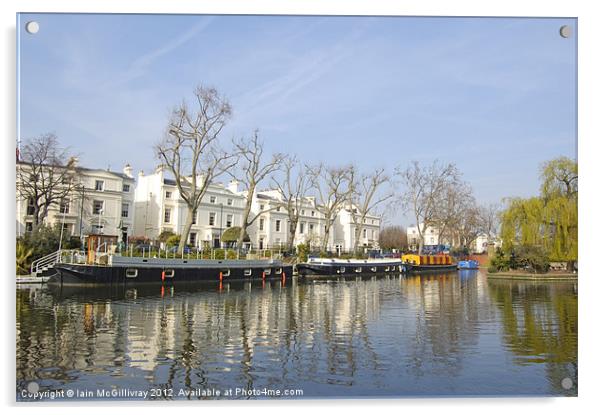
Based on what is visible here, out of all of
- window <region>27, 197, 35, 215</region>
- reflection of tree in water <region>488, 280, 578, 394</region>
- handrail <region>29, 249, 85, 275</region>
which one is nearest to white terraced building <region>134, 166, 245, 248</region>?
handrail <region>29, 249, 85, 275</region>

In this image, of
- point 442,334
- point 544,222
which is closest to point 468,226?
point 544,222

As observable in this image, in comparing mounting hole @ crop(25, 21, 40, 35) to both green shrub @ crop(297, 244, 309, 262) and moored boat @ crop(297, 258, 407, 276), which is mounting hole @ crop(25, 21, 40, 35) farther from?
green shrub @ crop(297, 244, 309, 262)

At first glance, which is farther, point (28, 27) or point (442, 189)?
point (442, 189)

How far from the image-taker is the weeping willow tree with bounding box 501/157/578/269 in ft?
54.1

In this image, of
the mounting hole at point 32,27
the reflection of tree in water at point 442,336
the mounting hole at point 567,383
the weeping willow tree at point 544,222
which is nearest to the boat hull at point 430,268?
the weeping willow tree at point 544,222

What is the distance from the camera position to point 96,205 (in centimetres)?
2792

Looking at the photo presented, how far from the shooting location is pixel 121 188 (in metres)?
29.1

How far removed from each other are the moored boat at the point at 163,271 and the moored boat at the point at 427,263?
52.7 ft

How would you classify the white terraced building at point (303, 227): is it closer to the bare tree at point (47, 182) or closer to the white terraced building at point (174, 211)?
the white terraced building at point (174, 211)

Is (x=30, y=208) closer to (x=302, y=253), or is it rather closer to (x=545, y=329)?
(x=545, y=329)

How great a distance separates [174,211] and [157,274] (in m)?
17.5
